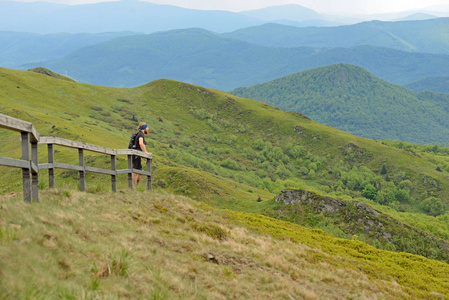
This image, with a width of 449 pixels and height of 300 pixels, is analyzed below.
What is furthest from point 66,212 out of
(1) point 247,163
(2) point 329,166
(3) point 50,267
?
(2) point 329,166

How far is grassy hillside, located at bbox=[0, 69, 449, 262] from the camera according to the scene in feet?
278

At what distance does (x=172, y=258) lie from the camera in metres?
8.13

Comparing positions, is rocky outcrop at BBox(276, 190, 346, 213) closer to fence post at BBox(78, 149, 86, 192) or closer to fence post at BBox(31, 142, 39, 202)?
fence post at BBox(78, 149, 86, 192)

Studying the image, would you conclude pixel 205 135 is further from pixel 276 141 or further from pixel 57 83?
pixel 57 83

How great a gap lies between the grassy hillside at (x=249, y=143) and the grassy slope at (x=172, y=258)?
59.3 meters

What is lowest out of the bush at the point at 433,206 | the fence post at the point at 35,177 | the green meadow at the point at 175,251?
the bush at the point at 433,206

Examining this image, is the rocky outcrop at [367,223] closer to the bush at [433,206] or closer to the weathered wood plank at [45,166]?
the weathered wood plank at [45,166]

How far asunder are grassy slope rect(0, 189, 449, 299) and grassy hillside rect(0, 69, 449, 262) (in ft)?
195

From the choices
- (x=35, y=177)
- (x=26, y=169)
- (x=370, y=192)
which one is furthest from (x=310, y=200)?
(x=370, y=192)

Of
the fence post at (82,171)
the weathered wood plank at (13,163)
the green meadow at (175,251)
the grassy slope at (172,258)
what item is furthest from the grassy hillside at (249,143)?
the weathered wood plank at (13,163)

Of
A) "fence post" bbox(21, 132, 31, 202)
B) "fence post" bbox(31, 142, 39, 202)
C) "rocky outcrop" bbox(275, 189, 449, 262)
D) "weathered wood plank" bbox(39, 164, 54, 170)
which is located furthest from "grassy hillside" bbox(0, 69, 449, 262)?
"fence post" bbox(21, 132, 31, 202)

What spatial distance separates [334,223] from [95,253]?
2896cm

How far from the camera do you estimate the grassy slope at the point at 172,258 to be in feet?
18.6

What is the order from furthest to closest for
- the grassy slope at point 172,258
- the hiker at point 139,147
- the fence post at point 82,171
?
the hiker at point 139,147, the fence post at point 82,171, the grassy slope at point 172,258
